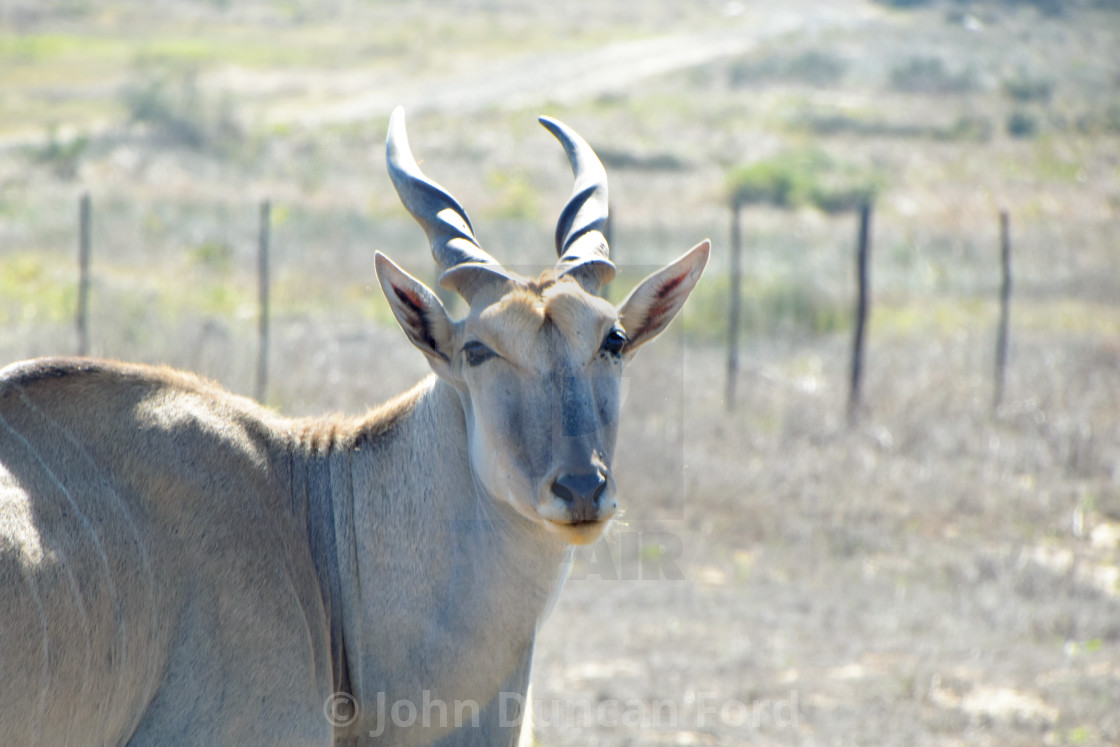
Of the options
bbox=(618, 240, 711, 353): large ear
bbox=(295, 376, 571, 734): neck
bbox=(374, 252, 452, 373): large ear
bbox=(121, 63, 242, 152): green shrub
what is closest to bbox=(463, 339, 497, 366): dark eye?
bbox=(374, 252, 452, 373): large ear

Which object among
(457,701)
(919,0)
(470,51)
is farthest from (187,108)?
(919,0)

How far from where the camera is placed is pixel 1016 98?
144 ft

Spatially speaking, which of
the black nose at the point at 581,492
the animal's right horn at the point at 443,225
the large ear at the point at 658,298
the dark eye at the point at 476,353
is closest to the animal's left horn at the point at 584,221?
the large ear at the point at 658,298

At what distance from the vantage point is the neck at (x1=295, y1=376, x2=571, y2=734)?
3.60 metres

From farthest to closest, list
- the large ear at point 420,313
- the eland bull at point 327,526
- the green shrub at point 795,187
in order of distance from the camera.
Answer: the green shrub at point 795,187, the large ear at point 420,313, the eland bull at point 327,526

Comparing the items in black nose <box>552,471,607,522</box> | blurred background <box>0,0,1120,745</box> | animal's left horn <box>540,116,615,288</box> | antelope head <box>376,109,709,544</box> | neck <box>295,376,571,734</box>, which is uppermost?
animal's left horn <box>540,116,615,288</box>

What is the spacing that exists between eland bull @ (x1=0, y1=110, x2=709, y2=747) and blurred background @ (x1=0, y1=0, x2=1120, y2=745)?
93.3 inches

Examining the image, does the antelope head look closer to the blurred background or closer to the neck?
the neck

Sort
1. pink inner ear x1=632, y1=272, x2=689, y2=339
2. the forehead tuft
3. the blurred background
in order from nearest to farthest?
the forehead tuft
pink inner ear x1=632, y1=272, x2=689, y2=339
the blurred background

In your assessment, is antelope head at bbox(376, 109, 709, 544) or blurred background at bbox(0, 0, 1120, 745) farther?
blurred background at bbox(0, 0, 1120, 745)

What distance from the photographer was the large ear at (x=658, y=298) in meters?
3.91

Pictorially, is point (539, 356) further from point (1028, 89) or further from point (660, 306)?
point (1028, 89)

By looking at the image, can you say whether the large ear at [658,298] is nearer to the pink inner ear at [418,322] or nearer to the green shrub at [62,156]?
the pink inner ear at [418,322]

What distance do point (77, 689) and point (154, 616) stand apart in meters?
0.27
